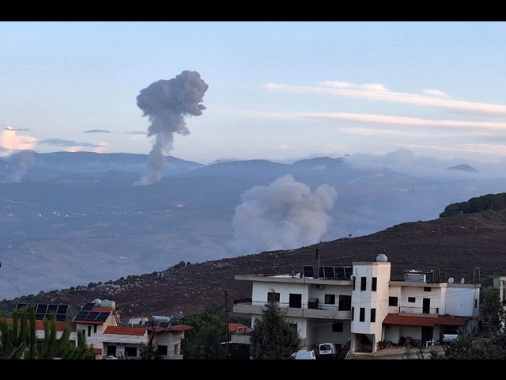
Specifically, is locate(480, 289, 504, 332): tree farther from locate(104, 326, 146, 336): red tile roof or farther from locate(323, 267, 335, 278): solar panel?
locate(104, 326, 146, 336): red tile roof

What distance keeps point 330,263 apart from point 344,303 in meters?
23.5

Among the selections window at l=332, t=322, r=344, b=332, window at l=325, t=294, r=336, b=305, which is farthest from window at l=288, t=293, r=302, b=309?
window at l=332, t=322, r=344, b=332

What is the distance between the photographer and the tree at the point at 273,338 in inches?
904

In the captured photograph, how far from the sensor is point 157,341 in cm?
2536

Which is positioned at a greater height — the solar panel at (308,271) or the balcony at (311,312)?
the solar panel at (308,271)

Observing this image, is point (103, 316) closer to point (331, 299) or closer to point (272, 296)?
point (272, 296)

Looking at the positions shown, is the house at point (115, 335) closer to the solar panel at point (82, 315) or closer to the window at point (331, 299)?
the solar panel at point (82, 315)


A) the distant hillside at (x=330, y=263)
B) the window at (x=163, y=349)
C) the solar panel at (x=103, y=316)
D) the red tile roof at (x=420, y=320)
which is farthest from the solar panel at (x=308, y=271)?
the distant hillside at (x=330, y=263)

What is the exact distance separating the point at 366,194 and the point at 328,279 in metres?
166

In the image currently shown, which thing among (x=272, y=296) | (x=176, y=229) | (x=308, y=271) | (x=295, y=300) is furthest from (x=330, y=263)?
(x=176, y=229)

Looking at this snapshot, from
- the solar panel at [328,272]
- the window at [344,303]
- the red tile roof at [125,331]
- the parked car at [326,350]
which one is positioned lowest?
the parked car at [326,350]

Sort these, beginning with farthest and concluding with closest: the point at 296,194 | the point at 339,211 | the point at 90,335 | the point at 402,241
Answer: the point at 339,211, the point at 296,194, the point at 402,241, the point at 90,335
